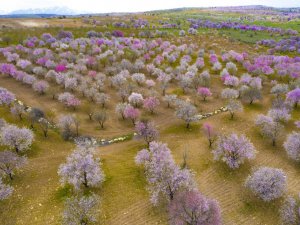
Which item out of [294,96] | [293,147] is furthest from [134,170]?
[294,96]

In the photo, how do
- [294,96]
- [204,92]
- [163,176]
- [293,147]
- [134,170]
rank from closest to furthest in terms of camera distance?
1. [163,176]
2. [134,170]
3. [293,147]
4. [294,96]
5. [204,92]

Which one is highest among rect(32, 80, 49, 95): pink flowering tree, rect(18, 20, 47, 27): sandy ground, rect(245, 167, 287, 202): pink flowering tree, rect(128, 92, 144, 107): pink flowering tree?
rect(18, 20, 47, 27): sandy ground

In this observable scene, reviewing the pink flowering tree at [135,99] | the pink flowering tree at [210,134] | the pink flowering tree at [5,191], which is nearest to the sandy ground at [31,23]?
the pink flowering tree at [135,99]

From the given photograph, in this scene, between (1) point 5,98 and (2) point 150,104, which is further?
(2) point 150,104

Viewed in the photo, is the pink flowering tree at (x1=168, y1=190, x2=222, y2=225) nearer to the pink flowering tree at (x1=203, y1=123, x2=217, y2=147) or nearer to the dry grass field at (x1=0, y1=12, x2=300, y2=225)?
the dry grass field at (x1=0, y1=12, x2=300, y2=225)

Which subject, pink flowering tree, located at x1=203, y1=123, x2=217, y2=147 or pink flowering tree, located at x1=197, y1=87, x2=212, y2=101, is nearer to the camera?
pink flowering tree, located at x1=203, y1=123, x2=217, y2=147

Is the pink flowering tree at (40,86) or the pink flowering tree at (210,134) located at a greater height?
the pink flowering tree at (40,86)

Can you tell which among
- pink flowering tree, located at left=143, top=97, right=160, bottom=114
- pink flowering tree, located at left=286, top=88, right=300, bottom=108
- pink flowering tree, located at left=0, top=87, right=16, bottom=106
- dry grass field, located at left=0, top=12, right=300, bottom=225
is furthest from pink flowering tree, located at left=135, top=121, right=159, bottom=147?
pink flowering tree, located at left=286, top=88, right=300, bottom=108

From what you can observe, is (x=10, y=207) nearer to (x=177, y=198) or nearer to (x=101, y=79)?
(x=177, y=198)

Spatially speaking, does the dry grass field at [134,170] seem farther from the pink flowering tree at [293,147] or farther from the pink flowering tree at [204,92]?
the pink flowering tree at [204,92]

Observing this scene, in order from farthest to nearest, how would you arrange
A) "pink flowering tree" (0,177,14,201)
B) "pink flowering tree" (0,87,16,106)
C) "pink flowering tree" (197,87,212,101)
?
"pink flowering tree" (197,87,212,101) < "pink flowering tree" (0,87,16,106) < "pink flowering tree" (0,177,14,201)

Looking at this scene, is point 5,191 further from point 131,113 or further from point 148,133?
point 131,113

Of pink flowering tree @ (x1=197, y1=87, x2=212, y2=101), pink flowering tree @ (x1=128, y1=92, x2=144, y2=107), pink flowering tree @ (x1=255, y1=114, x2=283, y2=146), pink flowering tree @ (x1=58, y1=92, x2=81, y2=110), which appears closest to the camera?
pink flowering tree @ (x1=255, y1=114, x2=283, y2=146)
